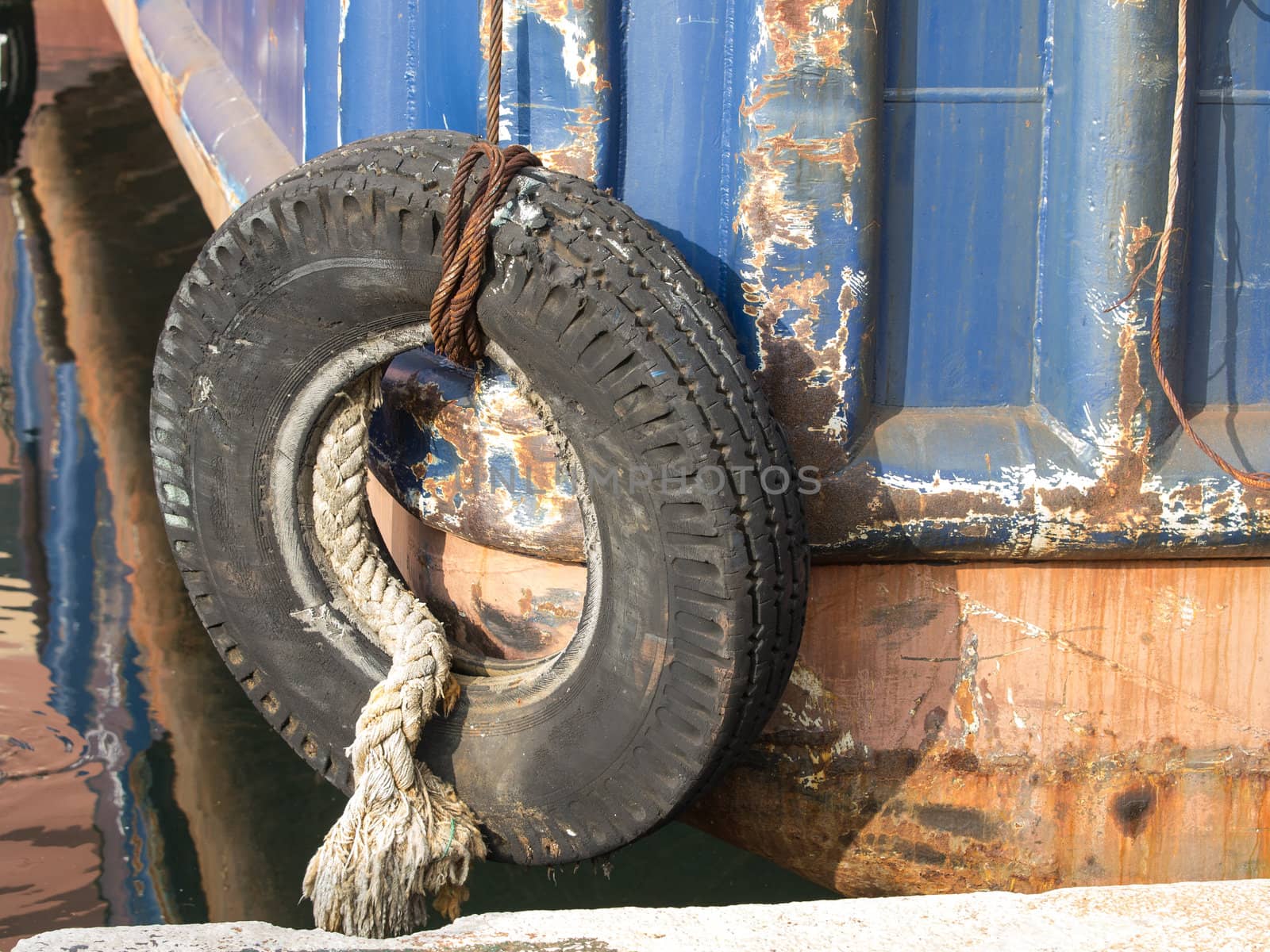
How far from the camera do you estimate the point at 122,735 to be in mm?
2840

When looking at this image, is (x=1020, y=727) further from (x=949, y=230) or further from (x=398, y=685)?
(x=398, y=685)

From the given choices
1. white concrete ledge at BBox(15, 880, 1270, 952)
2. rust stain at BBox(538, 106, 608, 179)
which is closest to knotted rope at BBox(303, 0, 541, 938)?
rust stain at BBox(538, 106, 608, 179)

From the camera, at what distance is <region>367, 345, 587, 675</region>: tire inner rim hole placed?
207 cm

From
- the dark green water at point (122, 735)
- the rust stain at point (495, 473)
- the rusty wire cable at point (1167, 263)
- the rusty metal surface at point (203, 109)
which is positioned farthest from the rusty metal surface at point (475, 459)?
the rusty metal surface at point (203, 109)

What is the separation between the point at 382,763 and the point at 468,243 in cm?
81

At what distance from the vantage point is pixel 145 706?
2.95 metres

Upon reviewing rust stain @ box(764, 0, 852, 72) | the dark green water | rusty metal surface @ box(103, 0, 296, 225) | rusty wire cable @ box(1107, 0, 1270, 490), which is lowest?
the dark green water

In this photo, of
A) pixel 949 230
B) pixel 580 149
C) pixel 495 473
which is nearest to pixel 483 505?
pixel 495 473

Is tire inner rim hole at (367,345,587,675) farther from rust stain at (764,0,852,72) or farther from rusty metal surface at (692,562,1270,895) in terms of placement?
rust stain at (764,0,852,72)

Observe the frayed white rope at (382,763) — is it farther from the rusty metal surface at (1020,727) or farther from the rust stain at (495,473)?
the rusty metal surface at (1020,727)

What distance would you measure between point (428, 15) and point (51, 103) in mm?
6259

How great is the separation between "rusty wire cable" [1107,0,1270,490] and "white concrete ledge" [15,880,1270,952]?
612 millimetres

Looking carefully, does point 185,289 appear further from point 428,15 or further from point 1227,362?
point 1227,362

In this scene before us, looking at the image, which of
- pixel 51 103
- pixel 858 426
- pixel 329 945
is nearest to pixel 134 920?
pixel 329 945
